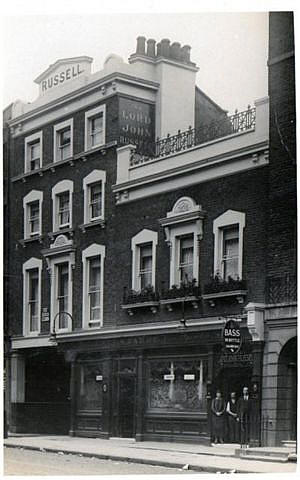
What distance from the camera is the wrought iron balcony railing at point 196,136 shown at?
1998 centimetres

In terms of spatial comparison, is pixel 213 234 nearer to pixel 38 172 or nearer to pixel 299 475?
pixel 38 172

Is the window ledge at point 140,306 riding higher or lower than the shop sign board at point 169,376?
higher

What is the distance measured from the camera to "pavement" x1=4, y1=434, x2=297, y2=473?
55.8 feet

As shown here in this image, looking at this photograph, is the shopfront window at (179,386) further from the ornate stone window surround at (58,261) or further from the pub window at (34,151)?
the pub window at (34,151)

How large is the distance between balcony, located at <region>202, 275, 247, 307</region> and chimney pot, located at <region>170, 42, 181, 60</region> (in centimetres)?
447

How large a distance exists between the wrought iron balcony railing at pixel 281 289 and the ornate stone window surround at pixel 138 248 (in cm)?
329

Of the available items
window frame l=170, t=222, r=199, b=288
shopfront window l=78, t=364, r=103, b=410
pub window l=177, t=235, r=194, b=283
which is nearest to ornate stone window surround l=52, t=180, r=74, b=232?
window frame l=170, t=222, r=199, b=288

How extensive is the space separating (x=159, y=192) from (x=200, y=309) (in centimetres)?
283

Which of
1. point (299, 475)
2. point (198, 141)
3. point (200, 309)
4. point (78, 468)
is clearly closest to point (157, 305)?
point (200, 309)

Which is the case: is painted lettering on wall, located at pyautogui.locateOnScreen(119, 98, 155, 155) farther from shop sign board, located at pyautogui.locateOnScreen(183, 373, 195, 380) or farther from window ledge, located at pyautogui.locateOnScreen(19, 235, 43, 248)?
shop sign board, located at pyautogui.locateOnScreen(183, 373, 195, 380)

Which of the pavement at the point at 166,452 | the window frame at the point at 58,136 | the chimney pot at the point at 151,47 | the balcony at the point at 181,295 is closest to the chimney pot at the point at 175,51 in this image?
the chimney pot at the point at 151,47

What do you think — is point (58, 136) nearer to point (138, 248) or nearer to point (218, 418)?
point (138, 248)

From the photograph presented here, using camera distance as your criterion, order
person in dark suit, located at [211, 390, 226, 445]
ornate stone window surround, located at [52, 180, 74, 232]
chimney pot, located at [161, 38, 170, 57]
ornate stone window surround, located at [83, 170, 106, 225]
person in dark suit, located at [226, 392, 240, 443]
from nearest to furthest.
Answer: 1. chimney pot, located at [161, 38, 170, 57]
2. person in dark suit, located at [226, 392, 240, 443]
3. person in dark suit, located at [211, 390, 226, 445]
4. ornate stone window surround, located at [52, 180, 74, 232]
5. ornate stone window surround, located at [83, 170, 106, 225]

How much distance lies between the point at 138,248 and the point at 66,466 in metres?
6.46
